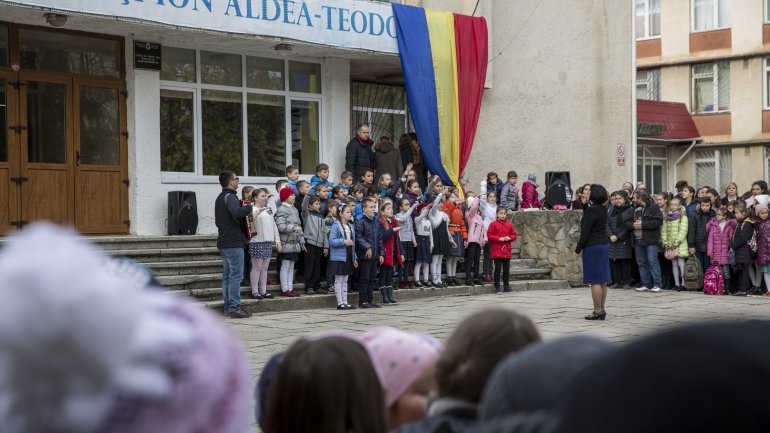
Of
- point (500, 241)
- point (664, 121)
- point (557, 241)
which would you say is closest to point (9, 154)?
point (500, 241)

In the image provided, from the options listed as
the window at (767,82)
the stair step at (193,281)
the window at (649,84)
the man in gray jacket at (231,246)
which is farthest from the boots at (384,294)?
the window at (649,84)

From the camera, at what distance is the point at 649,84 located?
126 feet

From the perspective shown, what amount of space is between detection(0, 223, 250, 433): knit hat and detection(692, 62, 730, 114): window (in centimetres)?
3758

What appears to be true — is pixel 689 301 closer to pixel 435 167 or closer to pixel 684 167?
Result: pixel 435 167

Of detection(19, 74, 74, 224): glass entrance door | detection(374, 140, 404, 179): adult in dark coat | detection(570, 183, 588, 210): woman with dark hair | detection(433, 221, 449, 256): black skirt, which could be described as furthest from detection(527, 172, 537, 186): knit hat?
detection(19, 74, 74, 224): glass entrance door

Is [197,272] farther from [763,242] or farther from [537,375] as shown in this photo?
[537,375]

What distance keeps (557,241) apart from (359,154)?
416 cm

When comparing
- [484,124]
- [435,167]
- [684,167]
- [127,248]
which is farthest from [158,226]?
[684,167]

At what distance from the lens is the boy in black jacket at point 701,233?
17531mm

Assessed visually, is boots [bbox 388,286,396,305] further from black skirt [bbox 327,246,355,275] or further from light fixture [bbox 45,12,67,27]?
light fixture [bbox 45,12,67,27]

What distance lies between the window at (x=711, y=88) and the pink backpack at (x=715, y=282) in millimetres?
21053

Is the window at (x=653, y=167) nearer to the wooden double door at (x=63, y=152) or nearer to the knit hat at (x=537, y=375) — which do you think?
the wooden double door at (x=63, y=152)

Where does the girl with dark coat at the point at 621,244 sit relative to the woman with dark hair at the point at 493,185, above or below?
below

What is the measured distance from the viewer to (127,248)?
1495 centimetres
